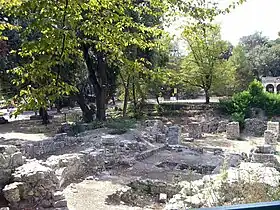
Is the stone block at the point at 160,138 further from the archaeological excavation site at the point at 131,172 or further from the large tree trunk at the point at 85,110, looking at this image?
the large tree trunk at the point at 85,110

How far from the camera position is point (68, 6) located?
124 inches

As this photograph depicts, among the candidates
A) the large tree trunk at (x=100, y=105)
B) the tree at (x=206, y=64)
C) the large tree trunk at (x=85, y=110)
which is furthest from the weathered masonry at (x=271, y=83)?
the large tree trunk at (x=85, y=110)

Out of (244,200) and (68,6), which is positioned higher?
(68,6)

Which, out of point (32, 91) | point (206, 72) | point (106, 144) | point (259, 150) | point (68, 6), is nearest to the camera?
point (68, 6)

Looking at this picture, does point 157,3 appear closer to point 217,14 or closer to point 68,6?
point 68,6

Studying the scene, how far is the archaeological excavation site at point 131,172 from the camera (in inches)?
243

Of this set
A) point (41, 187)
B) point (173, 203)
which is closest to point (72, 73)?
point (41, 187)

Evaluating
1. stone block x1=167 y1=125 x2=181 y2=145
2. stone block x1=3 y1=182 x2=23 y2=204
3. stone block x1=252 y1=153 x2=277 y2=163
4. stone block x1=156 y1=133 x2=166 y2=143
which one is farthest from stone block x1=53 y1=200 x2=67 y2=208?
stone block x1=167 y1=125 x2=181 y2=145

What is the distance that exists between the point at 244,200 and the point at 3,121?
22.2 metres

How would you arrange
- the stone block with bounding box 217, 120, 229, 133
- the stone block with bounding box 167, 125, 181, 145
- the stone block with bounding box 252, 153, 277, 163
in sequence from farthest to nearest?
the stone block with bounding box 217, 120, 229, 133 < the stone block with bounding box 167, 125, 181, 145 < the stone block with bounding box 252, 153, 277, 163

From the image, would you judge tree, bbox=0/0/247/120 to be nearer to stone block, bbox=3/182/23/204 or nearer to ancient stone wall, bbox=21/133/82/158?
stone block, bbox=3/182/23/204

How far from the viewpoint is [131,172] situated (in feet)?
37.2

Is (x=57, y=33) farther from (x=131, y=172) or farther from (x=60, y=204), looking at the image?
(x=131, y=172)

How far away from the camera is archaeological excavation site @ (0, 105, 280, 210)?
6.16 meters
